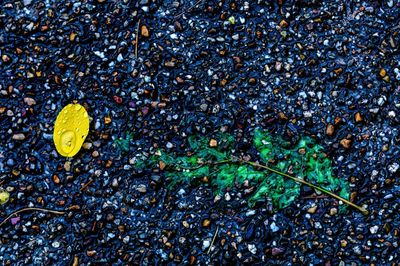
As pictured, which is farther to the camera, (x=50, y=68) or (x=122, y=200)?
(x=50, y=68)

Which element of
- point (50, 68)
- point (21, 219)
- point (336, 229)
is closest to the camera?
point (336, 229)

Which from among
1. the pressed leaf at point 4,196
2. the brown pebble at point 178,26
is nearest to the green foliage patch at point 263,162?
the brown pebble at point 178,26

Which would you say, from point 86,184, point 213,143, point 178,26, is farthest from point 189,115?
point 86,184

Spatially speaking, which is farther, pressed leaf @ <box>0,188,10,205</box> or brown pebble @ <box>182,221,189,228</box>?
pressed leaf @ <box>0,188,10,205</box>

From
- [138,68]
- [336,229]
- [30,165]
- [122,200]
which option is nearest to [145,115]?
[138,68]

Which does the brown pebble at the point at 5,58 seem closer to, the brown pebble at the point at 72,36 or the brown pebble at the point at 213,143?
the brown pebble at the point at 72,36

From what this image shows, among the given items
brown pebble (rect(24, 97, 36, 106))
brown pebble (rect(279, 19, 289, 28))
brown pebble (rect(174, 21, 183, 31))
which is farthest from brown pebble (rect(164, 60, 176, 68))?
brown pebble (rect(24, 97, 36, 106))

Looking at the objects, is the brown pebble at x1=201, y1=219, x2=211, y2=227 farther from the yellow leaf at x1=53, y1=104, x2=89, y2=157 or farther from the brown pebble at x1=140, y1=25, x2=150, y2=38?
the brown pebble at x1=140, y1=25, x2=150, y2=38

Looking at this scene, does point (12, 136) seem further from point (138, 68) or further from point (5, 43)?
point (138, 68)

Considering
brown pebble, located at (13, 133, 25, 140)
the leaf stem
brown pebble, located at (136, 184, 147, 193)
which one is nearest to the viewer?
the leaf stem
